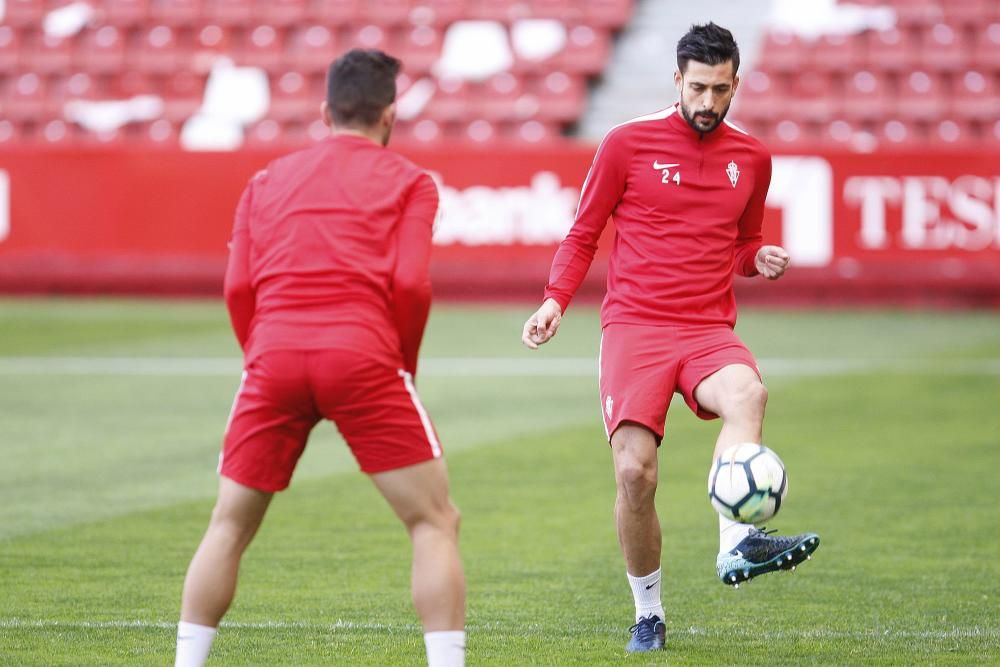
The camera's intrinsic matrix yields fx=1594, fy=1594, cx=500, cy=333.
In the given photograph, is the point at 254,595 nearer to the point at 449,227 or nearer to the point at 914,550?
the point at 914,550

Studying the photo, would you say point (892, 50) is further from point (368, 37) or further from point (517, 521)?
point (517, 521)

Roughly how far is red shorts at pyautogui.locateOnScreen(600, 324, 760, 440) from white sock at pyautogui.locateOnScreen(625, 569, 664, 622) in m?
0.50

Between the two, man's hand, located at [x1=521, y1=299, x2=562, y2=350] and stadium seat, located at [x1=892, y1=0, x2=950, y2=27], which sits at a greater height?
stadium seat, located at [x1=892, y1=0, x2=950, y2=27]

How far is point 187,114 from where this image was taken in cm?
2086

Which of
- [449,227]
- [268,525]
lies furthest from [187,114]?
[268,525]

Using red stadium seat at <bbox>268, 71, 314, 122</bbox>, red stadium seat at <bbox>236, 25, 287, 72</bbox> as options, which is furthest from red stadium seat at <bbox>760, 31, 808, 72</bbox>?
red stadium seat at <bbox>236, 25, 287, 72</bbox>

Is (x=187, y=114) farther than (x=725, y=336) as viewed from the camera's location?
Yes

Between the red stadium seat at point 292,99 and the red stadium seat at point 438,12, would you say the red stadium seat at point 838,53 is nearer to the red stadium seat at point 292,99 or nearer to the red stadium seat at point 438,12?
the red stadium seat at point 438,12

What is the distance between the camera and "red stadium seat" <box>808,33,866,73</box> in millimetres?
20266

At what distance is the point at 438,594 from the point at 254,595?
7.23 feet

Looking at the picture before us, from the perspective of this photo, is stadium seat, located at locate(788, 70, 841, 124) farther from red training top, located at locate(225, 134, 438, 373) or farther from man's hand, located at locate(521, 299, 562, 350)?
red training top, located at locate(225, 134, 438, 373)

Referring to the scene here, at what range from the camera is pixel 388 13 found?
69.9 feet

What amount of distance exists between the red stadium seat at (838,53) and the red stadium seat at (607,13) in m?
2.60

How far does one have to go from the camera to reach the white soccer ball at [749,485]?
16.3 ft
